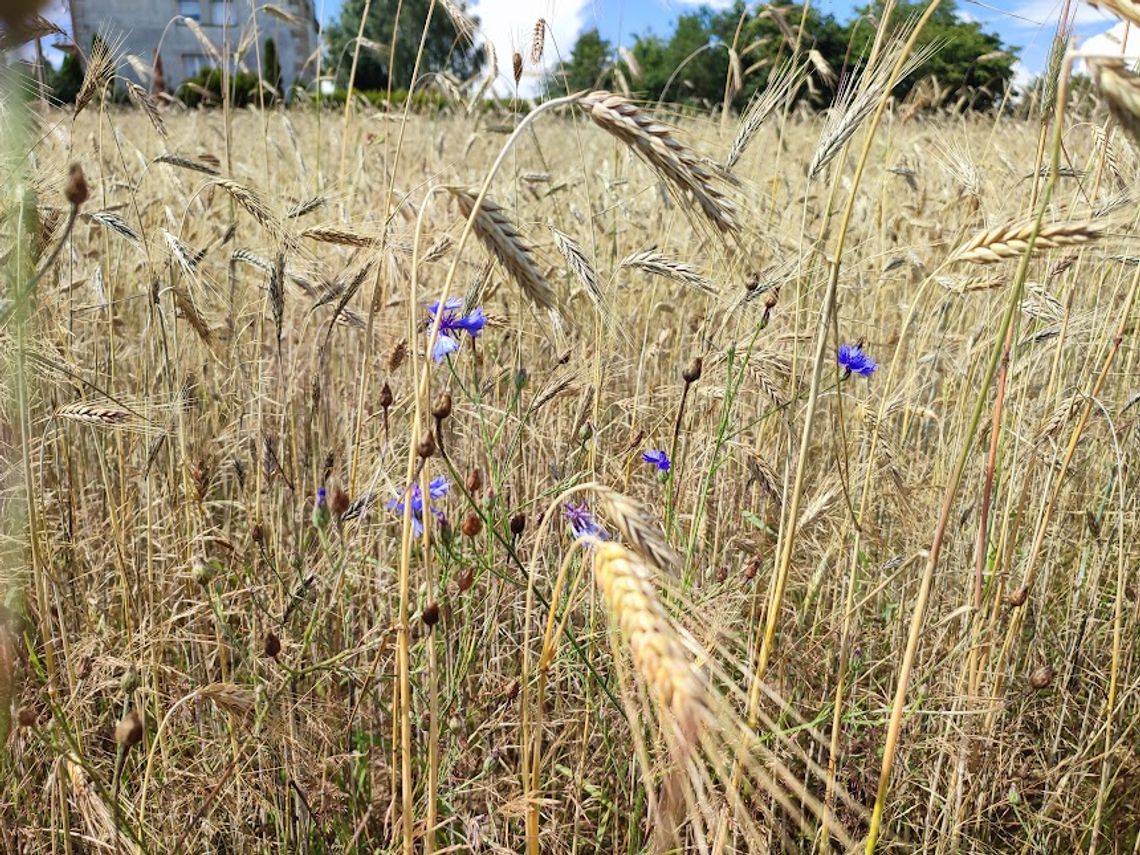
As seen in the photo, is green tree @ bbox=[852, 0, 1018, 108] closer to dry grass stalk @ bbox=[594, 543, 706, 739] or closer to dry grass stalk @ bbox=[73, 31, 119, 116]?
dry grass stalk @ bbox=[594, 543, 706, 739]

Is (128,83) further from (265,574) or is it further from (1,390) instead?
(265,574)

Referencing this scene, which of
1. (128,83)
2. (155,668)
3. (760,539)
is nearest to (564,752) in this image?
(760,539)

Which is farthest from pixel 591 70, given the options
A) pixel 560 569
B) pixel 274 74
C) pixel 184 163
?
pixel 560 569

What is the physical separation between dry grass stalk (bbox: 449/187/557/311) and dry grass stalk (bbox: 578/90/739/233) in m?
0.18

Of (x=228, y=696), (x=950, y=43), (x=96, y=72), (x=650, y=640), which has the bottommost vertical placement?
(x=228, y=696)

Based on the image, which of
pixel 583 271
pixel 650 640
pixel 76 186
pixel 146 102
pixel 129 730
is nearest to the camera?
pixel 650 640

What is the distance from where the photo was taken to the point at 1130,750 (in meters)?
1.50

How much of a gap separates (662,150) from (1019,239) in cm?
41

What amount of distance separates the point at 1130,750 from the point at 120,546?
1777 millimetres

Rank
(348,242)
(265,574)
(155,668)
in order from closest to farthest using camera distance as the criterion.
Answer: (155,668) → (348,242) → (265,574)

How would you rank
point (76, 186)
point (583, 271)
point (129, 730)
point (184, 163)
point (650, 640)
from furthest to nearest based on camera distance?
point (184, 163), point (583, 271), point (129, 730), point (76, 186), point (650, 640)

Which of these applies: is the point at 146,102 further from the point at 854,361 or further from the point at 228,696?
the point at 854,361

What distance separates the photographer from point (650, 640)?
68cm

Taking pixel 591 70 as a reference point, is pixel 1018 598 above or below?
below
